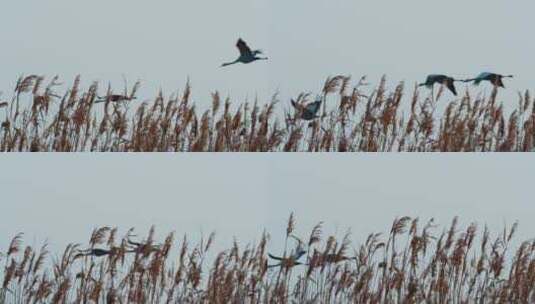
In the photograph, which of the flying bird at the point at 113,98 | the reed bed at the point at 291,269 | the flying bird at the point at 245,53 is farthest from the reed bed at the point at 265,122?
the reed bed at the point at 291,269

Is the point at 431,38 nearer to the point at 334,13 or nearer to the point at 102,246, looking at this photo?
the point at 334,13

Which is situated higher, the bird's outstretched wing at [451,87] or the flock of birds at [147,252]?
the bird's outstretched wing at [451,87]

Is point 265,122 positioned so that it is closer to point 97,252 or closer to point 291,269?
point 291,269

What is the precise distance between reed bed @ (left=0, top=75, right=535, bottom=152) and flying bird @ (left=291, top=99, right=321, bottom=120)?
0.03m

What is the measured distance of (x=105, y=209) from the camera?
23.3ft

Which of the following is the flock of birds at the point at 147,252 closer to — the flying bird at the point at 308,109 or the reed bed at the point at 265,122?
the reed bed at the point at 265,122

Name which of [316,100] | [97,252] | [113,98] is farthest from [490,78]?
[97,252]

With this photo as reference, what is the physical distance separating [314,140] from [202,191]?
697mm

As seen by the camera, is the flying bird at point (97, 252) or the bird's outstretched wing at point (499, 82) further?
the bird's outstretched wing at point (499, 82)

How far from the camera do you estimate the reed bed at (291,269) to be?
7.10m

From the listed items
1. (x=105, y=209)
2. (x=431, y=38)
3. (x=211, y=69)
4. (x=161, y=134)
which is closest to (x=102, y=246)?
(x=105, y=209)

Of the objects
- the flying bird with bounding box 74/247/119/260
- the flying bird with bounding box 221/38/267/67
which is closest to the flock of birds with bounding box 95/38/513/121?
the flying bird with bounding box 221/38/267/67

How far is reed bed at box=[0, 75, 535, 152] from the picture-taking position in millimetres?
7148

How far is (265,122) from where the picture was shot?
721cm
